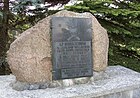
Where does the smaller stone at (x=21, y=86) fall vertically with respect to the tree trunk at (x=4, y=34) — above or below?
below

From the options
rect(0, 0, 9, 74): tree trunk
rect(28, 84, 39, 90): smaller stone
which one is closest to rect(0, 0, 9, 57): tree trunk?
rect(0, 0, 9, 74): tree trunk

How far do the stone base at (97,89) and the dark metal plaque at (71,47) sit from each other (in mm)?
188

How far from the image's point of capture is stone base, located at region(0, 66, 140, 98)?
305cm

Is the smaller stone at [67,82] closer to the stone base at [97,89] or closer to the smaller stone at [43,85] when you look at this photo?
the stone base at [97,89]

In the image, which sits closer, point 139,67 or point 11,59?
point 11,59

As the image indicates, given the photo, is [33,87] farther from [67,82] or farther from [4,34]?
[4,34]

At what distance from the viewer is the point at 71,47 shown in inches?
137

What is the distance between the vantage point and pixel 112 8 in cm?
475

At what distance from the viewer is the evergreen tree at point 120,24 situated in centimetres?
456

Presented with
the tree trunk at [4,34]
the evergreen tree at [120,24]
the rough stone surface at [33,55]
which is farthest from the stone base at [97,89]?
the tree trunk at [4,34]

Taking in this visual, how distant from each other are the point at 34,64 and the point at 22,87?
1.00 ft

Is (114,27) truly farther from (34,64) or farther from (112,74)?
(34,64)

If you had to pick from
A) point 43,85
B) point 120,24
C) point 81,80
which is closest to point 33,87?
point 43,85

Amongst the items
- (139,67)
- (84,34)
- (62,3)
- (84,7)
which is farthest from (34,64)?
(139,67)
